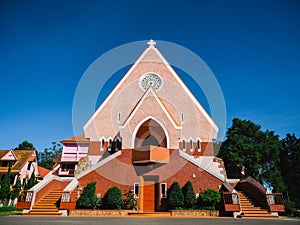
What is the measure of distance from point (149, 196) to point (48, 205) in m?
7.22

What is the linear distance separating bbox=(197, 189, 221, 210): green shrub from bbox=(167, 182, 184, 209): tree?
51.2 inches

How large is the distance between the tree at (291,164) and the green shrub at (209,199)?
15.1 metres

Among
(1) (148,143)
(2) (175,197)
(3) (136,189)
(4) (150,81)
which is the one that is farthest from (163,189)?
(4) (150,81)

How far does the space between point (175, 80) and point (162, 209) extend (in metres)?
13.4

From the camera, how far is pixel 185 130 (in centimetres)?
2194

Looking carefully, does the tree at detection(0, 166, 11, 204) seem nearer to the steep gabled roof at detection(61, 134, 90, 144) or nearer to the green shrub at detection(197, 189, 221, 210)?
the steep gabled roof at detection(61, 134, 90, 144)

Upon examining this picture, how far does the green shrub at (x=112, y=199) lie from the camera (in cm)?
1545

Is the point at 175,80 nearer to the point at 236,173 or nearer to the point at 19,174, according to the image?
the point at 236,173

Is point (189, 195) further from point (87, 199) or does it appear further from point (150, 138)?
point (87, 199)

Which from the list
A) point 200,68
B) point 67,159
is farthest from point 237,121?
point 67,159

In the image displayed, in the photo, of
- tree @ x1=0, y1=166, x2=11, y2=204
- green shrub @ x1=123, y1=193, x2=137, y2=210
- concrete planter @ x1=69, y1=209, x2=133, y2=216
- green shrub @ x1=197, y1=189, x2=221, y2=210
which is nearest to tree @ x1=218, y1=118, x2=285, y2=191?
green shrub @ x1=197, y1=189, x2=221, y2=210

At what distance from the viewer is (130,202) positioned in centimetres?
Result: 1586

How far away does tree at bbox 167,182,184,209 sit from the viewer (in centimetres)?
1548

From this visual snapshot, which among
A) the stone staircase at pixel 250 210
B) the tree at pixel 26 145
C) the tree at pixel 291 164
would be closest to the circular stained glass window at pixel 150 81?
the stone staircase at pixel 250 210
